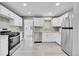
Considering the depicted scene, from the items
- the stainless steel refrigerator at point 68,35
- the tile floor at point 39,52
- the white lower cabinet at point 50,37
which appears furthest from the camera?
the white lower cabinet at point 50,37

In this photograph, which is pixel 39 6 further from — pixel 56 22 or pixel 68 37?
pixel 56 22

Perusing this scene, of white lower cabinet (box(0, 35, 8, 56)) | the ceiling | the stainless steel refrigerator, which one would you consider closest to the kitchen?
the ceiling

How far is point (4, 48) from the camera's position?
344 cm

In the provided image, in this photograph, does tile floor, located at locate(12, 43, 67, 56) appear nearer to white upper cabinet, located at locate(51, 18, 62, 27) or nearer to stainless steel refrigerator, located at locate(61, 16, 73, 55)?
stainless steel refrigerator, located at locate(61, 16, 73, 55)

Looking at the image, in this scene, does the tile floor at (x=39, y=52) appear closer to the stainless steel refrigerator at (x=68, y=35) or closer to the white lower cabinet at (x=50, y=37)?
the stainless steel refrigerator at (x=68, y=35)

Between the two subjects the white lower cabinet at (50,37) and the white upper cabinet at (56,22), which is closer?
the white lower cabinet at (50,37)

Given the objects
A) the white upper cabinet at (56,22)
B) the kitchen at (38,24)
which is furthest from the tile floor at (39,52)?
the white upper cabinet at (56,22)

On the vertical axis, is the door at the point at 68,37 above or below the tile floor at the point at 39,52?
above

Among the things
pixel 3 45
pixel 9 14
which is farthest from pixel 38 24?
pixel 3 45

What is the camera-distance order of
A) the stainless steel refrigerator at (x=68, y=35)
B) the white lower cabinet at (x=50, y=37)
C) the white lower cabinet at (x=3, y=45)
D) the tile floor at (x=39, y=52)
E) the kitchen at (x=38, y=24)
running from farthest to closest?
the white lower cabinet at (x=50, y=37)
the kitchen at (x=38, y=24)
the tile floor at (x=39, y=52)
the stainless steel refrigerator at (x=68, y=35)
the white lower cabinet at (x=3, y=45)

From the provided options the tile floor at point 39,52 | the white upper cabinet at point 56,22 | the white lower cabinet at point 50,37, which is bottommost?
the tile floor at point 39,52

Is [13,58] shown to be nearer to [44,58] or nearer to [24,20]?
[44,58]

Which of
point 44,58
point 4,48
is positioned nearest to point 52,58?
point 44,58

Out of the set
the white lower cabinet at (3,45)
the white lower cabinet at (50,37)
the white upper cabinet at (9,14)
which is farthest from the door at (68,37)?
the white lower cabinet at (50,37)
